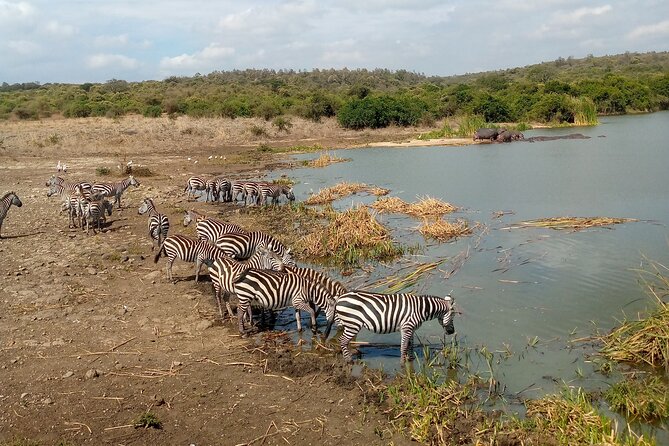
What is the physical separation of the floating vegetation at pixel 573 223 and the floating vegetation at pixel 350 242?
143 inches

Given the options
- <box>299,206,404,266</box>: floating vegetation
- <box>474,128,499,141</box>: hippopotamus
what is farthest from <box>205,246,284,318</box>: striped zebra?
<box>474,128,499,141</box>: hippopotamus

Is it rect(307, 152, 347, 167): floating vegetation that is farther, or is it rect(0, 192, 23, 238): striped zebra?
rect(307, 152, 347, 167): floating vegetation

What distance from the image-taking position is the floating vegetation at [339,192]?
63.1 ft

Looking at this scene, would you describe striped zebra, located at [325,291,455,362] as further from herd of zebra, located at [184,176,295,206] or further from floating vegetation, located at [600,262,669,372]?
herd of zebra, located at [184,176,295,206]

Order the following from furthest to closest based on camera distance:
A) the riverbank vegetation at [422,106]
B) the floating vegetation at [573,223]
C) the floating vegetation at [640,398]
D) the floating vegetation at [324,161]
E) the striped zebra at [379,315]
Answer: the riverbank vegetation at [422,106]
the floating vegetation at [324,161]
the floating vegetation at [573,223]
the striped zebra at [379,315]
the floating vegetation at [640,398]

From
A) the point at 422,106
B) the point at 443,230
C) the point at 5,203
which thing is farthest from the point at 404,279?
the point at 422,106

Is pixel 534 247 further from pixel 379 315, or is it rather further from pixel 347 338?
pixel 347 338

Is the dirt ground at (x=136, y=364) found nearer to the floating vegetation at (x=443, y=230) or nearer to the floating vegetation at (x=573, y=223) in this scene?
the floating vegetation at (x=443, y=230)

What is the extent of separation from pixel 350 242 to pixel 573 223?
5.61m

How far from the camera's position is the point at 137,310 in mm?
9594

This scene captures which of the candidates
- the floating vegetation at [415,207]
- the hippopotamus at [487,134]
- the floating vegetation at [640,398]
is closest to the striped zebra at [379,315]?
the floating vegetation at [640,398]

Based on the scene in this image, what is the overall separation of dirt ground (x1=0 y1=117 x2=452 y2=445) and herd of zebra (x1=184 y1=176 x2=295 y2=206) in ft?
14.2

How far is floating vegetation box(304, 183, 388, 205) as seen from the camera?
63.1ft

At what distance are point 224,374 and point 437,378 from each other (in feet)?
8.61
